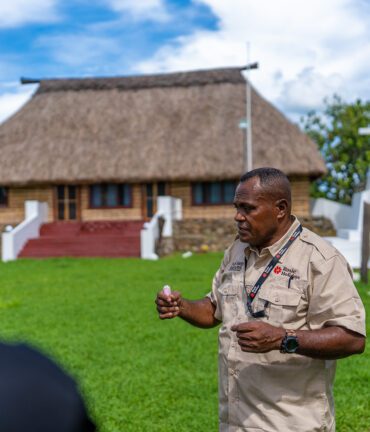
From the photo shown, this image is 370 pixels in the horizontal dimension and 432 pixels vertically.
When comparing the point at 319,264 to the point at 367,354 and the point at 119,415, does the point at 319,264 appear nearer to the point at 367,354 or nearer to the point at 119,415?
the point at 119,415

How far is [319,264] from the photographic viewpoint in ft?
7.64

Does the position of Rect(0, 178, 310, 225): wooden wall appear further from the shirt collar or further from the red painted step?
the shirt collar

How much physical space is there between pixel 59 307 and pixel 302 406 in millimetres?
7897

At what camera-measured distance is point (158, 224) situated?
2084 cm

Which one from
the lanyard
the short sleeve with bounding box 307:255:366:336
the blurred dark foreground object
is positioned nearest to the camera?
the blurred dark foreground object

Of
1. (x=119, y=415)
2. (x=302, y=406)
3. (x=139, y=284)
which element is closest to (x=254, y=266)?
(x=302, y=406)

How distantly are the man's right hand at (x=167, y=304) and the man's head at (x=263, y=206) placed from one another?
1.30ft

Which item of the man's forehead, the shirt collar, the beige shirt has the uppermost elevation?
the man's forehead

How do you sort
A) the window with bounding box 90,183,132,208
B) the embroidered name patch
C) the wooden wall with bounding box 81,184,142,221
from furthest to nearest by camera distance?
the window with bounding box 90,183,132,208, the wooden wall with bounding box 81,184,142,221, the embroidered name patch

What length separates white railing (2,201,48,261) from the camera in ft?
64.0

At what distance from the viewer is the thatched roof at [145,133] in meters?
23.1

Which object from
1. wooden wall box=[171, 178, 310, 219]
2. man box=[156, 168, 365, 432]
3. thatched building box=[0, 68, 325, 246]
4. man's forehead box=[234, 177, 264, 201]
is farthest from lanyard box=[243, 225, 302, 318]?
wooden wall box=[171, 178, 310, 219]

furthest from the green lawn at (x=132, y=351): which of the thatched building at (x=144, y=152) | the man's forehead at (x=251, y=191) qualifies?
the thatched building at (x=144, y=152)

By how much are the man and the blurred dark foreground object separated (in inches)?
59.7
